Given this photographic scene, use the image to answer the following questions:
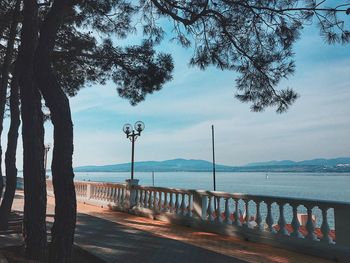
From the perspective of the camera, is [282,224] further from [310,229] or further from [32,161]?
[32,161]

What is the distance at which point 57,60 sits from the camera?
30.6ft

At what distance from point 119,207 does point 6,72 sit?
659cm

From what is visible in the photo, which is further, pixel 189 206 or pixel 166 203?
pixel 166 203

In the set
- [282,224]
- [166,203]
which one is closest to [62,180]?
[282,224]

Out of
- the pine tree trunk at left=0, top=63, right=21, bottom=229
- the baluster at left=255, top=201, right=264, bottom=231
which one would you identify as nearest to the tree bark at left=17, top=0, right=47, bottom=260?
the pine tree trunk at left=0, top=63, right=21, bottom=229

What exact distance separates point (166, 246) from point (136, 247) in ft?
1.76

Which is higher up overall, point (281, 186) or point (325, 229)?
point (325, 229)

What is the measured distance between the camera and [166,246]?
25.4 ft

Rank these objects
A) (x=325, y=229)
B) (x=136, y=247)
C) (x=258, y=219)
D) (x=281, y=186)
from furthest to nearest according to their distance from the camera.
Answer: (x=281, y=186)
(x=258, y=219)
(x=136, y=247)
(x=325, y=229)

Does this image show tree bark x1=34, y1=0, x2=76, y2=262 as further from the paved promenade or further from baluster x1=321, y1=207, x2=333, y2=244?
baluster x1=321, y1=207, x2=333, y2=244

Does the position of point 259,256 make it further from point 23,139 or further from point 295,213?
point 23,139

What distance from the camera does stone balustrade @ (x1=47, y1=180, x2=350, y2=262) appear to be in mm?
6875

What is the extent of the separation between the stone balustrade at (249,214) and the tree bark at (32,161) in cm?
407

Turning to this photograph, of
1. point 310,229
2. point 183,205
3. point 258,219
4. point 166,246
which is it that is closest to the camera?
point 310,229
